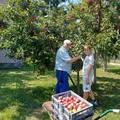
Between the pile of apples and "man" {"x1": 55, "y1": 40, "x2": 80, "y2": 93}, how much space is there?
3.35 metres

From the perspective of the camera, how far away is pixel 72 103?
20.5 feet

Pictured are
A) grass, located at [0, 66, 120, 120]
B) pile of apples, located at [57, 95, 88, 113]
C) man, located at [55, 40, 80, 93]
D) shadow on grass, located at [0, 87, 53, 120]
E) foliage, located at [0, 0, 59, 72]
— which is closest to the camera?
pile of apples, located at [57, 95, 88, 113]

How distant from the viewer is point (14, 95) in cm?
1205

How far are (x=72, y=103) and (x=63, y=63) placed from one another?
153 inches

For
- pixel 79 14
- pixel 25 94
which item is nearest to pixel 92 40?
pixel 79 14

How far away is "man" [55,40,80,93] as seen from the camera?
32.6 ft

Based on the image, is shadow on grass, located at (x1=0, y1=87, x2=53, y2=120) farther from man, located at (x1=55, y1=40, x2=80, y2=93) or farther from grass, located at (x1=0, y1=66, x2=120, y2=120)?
man, located at (x1=55, y1=40, x2=80, y2=93)

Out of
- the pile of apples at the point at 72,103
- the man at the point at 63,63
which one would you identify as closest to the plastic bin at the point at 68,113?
the pile of apples at the point at 72,103

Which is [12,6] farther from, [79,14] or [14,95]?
[14,95]

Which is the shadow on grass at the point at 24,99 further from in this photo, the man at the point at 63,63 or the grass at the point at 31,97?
the man at the point at 63,63

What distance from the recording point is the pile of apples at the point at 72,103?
603 cm

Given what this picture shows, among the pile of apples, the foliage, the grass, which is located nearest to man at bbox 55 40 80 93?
the grass

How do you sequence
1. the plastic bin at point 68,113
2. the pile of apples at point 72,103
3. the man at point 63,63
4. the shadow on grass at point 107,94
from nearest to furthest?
the plastic bin at point 68,113 < the pile of apples at point 72,103 < the man at point 63,63 < the shadow on grass at point 107,94

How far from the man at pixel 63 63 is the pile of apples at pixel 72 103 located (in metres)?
3.35
